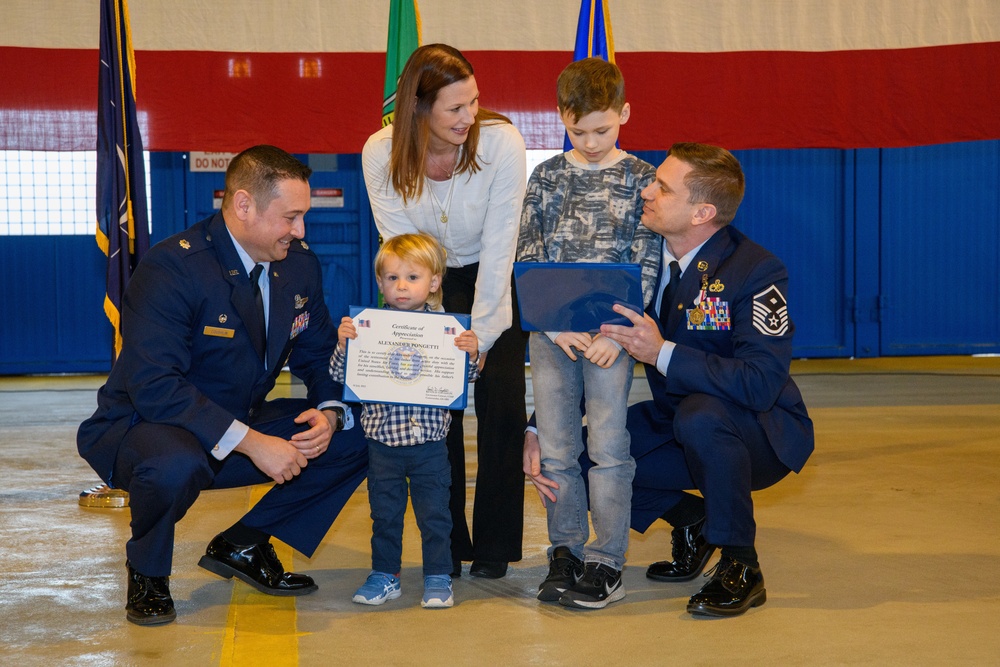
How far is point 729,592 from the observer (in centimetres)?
264

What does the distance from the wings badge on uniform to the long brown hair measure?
83 centimetres

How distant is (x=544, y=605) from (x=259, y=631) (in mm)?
721

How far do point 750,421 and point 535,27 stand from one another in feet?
13.6

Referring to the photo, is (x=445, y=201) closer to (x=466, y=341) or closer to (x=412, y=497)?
(x=466, y=341)

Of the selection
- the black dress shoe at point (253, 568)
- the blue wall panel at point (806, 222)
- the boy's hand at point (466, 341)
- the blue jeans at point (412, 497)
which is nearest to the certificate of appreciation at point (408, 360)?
the boy's hand at point (466, 341)

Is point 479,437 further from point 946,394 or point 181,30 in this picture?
point 946,394

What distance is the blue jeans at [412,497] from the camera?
9.07 feet

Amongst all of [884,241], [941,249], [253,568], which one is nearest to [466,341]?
[253,568]

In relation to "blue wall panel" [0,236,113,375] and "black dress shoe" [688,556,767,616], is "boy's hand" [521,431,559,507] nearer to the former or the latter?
"black dress shoe" [688,556,767,616]

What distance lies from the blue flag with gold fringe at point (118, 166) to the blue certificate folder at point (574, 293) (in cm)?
204

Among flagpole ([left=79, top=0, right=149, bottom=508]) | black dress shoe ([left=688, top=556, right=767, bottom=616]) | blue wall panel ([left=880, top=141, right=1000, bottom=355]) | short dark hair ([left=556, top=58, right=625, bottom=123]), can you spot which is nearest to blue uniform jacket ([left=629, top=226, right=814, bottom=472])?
black dress shoe ([left=688, top=556, right=767, bottom=616])

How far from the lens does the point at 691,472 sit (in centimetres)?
273

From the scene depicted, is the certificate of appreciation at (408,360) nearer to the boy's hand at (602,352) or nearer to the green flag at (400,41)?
the boy's hand at (602,352)

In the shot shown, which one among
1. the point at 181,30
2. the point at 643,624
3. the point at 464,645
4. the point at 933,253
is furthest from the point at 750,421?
the point at 933,253
